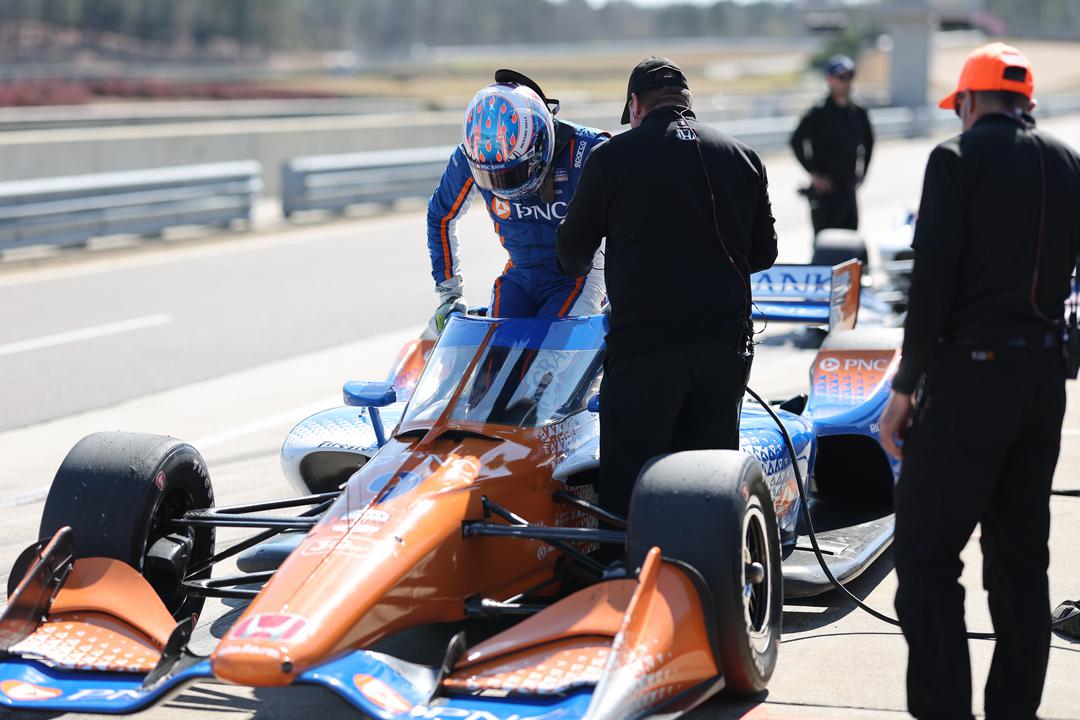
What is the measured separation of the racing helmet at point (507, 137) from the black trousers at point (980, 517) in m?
2.07

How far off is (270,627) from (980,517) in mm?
1961

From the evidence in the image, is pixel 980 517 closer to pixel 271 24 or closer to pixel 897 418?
pixel 897 418

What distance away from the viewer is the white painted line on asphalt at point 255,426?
891 centimetres

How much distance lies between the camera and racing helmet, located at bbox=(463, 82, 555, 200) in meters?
5.67

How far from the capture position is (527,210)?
6199 mm

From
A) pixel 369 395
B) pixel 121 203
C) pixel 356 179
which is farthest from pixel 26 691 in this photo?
pixel 356 179

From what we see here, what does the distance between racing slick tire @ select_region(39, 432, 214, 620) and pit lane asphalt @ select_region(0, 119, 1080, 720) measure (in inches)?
16.5

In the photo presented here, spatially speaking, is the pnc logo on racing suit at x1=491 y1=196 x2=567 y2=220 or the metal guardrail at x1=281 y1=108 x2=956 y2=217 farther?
the metal guardrail at x1=281 y1=108 x2=956 y2=217

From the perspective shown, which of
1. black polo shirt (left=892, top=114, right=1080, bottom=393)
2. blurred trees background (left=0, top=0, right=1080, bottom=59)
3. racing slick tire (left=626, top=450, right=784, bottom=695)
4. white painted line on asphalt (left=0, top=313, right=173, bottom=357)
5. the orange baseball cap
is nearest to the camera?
black polo shirt (left=892, top=114, right=1080, bottom=393)

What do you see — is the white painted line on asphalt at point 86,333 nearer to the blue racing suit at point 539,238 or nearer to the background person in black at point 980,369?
the blue racing suit at point 539,238

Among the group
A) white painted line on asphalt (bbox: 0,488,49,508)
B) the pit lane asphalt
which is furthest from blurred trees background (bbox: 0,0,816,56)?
white painted line on asphalt (bbox: 0,488,49,508)

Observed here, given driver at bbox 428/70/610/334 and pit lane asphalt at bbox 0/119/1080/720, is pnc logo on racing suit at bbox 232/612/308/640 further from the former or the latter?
driver at bbox 428/70/610/334

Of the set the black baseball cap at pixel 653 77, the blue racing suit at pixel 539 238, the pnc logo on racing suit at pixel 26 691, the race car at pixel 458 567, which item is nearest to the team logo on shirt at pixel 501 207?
the blue racing suit at pixel 539 238

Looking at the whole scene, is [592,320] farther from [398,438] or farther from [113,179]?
[113,179]
